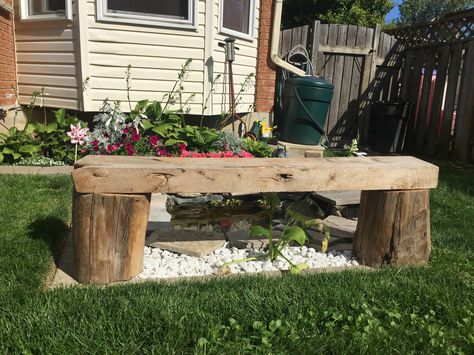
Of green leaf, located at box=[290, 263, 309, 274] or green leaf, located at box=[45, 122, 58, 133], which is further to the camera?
green leaf, located at box=[45, 122, 58, 133]

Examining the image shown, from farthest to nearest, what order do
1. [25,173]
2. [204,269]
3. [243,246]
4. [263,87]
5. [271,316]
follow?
[263,87]
[25,173]
[243,246]
[204,269]
[271,316]

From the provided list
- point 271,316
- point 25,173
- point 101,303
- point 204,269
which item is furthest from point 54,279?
point 25,173

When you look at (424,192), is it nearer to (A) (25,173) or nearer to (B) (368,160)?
(B) (368,160)

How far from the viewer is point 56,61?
6055 mm

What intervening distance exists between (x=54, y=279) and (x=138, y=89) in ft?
13.0

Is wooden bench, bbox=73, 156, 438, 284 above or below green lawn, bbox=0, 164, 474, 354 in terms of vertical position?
above

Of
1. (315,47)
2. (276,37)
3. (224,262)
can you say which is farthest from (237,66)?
(224,262)

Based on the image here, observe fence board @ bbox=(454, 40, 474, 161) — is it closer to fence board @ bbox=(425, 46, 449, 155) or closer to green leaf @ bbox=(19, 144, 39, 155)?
fence board @ bbox=(425, 46, 449, 155)

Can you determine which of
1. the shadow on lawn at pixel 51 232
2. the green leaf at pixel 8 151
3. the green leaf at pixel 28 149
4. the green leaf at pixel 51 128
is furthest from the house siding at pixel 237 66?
the shadow on lawn at pixel 51 232

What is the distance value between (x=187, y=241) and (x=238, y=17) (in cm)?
473

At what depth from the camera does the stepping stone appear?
9.91 ft

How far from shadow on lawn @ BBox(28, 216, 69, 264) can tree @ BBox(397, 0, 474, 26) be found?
5525 centimetres

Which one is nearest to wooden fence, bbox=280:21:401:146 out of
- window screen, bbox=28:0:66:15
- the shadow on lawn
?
window screen, bbox=28:0:66:15

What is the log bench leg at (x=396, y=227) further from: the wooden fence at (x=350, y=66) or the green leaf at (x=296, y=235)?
the wooden fence at (x=350, y=66)
